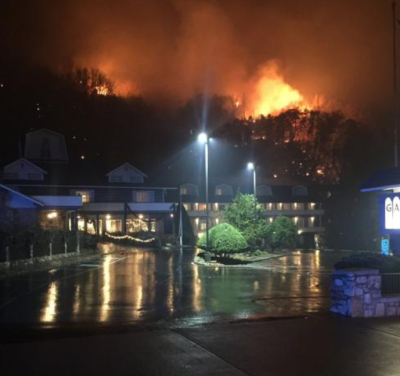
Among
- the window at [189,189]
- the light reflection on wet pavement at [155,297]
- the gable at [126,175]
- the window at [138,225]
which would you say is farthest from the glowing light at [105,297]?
the window at [189,189]

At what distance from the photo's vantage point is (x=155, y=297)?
50.7 ft

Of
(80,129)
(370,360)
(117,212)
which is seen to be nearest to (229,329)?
(370,360)

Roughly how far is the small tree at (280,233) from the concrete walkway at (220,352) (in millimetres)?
35595

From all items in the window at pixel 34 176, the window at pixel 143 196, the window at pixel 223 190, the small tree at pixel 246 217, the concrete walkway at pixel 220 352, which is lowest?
the concrete walkway at pixel 220 352

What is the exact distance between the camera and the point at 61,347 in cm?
843

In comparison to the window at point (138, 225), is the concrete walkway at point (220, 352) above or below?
below

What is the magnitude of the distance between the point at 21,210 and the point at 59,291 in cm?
2304

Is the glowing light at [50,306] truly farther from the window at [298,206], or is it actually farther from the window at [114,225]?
the window at [298,206]

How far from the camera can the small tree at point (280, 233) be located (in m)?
45.9

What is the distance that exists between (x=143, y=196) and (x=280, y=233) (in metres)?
21.9

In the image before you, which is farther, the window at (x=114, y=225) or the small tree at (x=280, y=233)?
the window at (x=114, y=225)

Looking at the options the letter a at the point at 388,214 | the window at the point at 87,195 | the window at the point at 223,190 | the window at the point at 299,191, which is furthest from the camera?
the window at the point at 299,191

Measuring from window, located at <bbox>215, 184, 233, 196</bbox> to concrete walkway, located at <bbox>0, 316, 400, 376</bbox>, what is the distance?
6269 cm

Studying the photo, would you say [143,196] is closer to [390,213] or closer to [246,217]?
[246,217]
